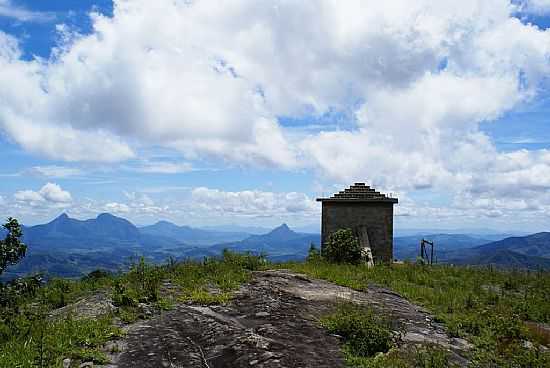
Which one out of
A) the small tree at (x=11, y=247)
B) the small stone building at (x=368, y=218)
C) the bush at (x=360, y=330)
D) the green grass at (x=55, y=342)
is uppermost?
the small stone building at (x=368, y=218)

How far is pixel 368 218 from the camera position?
23.7 meters

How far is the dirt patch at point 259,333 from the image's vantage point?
7.28m

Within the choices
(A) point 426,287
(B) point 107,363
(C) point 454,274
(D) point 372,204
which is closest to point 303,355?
(B) point 107,363

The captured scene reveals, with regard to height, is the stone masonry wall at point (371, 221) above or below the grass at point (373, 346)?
above

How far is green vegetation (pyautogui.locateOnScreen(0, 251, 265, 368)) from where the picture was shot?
24.4ft

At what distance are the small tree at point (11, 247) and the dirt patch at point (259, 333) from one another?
2.65m

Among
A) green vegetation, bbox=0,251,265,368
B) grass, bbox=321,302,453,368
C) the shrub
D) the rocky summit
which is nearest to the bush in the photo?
grass, bbox=321,302,453,368

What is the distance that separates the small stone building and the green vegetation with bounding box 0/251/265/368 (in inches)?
322

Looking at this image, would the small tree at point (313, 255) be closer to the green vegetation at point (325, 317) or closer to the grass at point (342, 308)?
the grass at point (342, 308)

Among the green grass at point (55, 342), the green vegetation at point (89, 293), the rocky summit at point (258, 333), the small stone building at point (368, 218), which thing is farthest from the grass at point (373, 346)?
the small stone building at point (368, 218)

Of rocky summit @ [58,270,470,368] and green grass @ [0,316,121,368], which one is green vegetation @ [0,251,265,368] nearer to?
green grass @ [0,316,121,368]

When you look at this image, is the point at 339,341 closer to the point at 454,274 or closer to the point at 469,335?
the point at 469,335

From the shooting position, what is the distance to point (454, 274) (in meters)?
18.4

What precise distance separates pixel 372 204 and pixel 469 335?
14.3m
